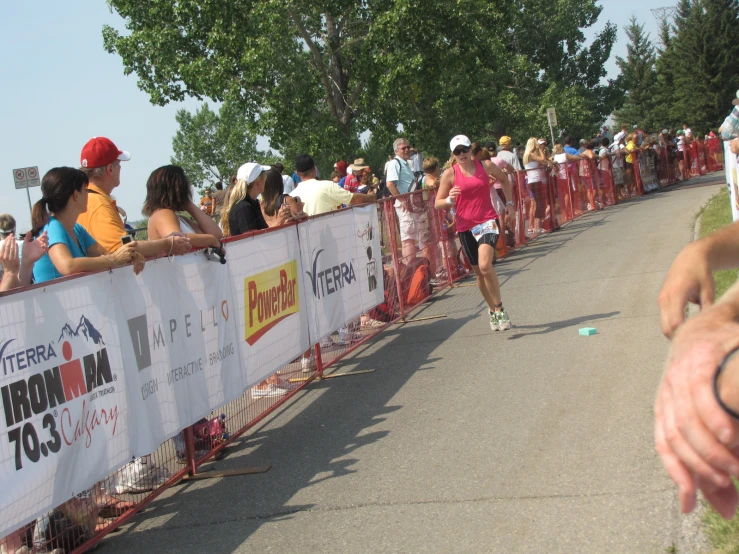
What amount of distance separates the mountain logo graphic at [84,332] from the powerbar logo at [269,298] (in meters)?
2.16

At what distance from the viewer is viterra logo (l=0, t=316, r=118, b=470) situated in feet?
14.4

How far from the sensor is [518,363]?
8281 millimetres

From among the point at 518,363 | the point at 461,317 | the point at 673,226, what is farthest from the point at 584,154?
the point at 518,363

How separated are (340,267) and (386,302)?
1.98 m

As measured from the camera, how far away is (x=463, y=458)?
19.2ft

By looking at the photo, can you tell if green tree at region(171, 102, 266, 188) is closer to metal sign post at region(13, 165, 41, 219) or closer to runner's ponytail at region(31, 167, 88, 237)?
metal sign post at region(13, 165, 41, 219)

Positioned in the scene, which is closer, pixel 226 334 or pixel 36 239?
pixel 36 239

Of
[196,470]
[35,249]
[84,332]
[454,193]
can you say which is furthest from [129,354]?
[454,193]

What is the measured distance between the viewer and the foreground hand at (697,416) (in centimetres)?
101

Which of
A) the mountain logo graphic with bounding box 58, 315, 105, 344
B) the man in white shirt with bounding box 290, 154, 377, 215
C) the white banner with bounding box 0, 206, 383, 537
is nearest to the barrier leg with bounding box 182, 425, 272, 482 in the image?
the white banner with bounding box 0, 206, 383, 537

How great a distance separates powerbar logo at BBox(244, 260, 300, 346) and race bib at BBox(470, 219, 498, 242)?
8.24 feet

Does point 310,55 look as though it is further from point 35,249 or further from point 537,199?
point 35,249

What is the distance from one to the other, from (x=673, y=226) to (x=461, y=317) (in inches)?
307

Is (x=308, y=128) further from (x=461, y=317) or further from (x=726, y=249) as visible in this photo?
(x=726, y=249)
